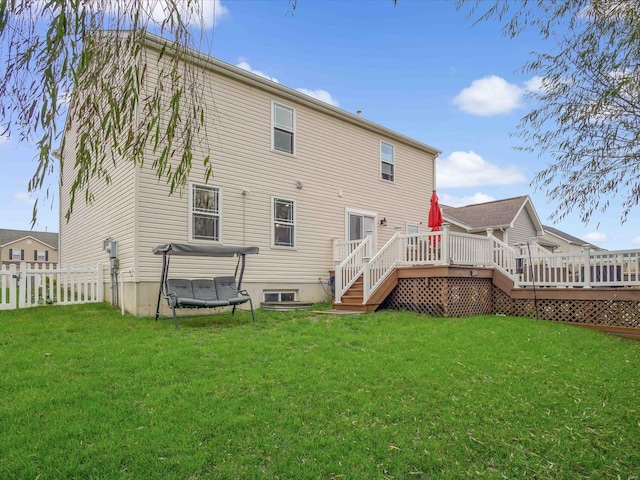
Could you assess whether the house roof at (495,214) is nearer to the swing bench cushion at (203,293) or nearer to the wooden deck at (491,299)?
the wooden deck at (491,299)

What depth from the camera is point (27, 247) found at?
42500 millimetres

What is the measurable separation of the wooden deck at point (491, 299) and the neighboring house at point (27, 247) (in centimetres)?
4020

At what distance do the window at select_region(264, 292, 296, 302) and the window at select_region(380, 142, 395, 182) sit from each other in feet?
18.1

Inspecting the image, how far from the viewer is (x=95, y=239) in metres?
11.8

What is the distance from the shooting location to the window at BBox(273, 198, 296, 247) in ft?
38.2

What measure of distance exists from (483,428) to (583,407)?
1.40m

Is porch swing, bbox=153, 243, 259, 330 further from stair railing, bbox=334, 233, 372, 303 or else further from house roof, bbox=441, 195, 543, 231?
house roof, bbox=441, 195, 543, 231

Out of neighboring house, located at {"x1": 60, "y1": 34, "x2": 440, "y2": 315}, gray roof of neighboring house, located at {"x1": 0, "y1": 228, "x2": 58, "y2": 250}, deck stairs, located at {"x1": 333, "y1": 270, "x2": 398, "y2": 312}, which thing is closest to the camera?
neighboring house, located at {"x1": 60, "y1": 34, "x2": 440, "y2": 315}

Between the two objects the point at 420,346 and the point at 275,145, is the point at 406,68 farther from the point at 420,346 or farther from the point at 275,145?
the point at 420,346

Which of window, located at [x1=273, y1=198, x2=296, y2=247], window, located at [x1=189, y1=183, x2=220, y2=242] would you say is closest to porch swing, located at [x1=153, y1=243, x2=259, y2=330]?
window, located at [x1=189, y1=183, x2=220, y2=242]

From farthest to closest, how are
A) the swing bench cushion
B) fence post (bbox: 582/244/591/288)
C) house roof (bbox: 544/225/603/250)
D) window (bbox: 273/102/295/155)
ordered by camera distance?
house roof (bbox: 544/225/603/250) < window (bbox: 273/102/295/155) < fence post (bbox: 582/244/591/288) < the swing bench cushion

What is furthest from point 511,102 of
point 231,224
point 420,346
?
point 231,224

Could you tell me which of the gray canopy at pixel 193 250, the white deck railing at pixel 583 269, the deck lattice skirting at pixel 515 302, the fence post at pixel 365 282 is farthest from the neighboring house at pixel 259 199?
the white deck railing at pixel 583 269

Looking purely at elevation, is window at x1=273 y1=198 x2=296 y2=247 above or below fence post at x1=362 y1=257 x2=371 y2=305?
above
